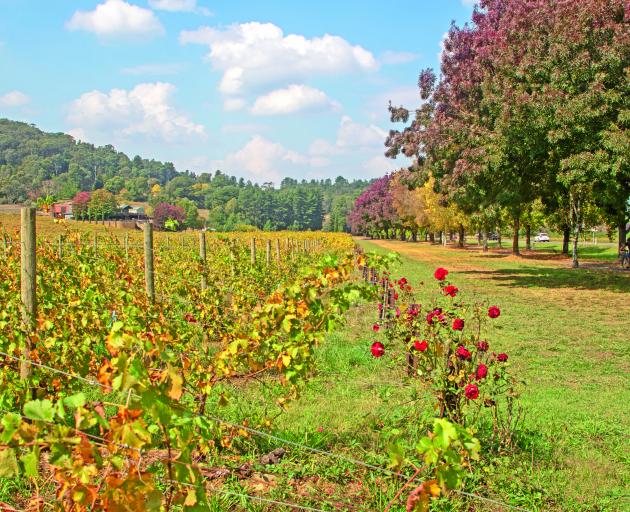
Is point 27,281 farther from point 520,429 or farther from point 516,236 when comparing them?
point 516,236

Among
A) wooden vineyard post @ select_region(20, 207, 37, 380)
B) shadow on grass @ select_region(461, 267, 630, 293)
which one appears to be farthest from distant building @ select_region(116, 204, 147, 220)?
wooden vineyard post @ select_region(20, 207, 37, 380)

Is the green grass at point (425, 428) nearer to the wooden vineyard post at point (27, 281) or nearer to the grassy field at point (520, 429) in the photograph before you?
the grassy field at point (520, 429)

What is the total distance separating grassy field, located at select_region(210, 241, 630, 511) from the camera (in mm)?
4430

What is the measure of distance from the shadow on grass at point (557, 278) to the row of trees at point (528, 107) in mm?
2822

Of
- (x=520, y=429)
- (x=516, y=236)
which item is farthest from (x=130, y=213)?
(x=520, y=429)

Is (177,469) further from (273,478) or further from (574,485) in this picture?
(574,485)

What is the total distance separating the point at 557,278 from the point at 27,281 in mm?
23712

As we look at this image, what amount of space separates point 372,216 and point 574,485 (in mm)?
102709

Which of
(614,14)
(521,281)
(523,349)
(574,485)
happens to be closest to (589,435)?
(574,485)

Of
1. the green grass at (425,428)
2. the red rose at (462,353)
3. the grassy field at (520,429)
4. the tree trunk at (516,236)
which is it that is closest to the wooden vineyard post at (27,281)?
the green grass at (425,428)

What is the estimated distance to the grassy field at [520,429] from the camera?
4430 mm

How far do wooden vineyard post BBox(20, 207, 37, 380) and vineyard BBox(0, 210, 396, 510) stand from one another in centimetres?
2

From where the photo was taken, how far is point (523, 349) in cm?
1048

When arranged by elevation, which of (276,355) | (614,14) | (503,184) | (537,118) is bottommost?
(276,355)
